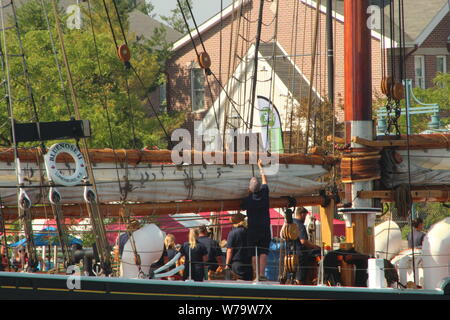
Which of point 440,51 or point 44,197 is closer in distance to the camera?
point 44,197

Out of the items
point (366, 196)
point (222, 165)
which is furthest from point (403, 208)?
point (222, 165)

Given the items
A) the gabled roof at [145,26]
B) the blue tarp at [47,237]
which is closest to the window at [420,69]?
the gabled roof at [145,26]

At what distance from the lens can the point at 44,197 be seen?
12.8m


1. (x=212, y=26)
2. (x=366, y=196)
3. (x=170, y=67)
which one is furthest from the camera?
(x=170, y=67)

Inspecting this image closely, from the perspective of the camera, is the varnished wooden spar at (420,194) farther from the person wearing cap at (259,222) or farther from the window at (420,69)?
the window at (420,69)

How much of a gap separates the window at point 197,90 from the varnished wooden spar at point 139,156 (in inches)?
1124

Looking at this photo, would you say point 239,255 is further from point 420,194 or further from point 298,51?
point 298,51

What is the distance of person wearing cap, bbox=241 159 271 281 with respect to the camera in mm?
13328

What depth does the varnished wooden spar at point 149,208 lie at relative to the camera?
42.2ft

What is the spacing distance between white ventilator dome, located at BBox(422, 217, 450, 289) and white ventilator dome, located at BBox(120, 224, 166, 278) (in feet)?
10.6

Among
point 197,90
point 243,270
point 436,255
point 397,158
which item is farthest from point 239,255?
point 197,90

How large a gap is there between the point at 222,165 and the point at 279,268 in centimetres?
171
